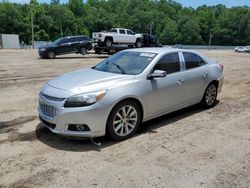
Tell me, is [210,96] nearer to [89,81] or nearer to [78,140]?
[89,81]

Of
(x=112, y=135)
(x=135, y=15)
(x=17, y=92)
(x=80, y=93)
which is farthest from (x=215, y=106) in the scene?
(x=135, y=15)

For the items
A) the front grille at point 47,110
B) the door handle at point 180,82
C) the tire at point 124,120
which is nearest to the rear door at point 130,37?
the door handle at point 180,82

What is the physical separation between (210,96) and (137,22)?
105605 mm

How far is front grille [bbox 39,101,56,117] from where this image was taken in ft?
14.8

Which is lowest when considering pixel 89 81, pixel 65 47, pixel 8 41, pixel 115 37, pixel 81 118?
pixel 81 118

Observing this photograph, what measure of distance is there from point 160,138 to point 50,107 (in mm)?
1910

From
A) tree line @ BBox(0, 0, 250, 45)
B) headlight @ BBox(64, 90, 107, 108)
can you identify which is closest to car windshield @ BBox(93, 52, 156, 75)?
headlight @ BBox(64, 90, 107, 108)

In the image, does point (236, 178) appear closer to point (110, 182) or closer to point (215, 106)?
point (110, 182)

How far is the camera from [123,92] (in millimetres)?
4699

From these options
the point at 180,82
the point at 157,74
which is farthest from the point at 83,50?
the point at 157,74

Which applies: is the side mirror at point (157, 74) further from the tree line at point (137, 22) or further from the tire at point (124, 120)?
the tree line at point (137, 22)

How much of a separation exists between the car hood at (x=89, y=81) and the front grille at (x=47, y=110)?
0.37 metres

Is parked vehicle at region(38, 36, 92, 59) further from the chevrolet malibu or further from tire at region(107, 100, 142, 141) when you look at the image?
tire at region(107, 100, 142, 141)

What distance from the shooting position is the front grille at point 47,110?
4.52 m
